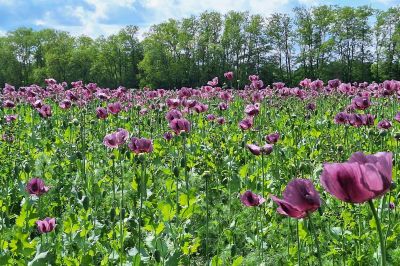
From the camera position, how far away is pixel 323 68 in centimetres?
6062

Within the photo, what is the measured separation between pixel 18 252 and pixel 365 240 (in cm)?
259

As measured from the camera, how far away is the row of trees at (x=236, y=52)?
198 ft

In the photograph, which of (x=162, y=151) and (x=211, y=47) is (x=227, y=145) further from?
(x=211, y=47)

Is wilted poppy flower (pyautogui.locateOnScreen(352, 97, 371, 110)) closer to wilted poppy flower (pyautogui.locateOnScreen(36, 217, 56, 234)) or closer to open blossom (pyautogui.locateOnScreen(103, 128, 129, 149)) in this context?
open blossom (pyautogui.locateOnScreen(103, 128, 129, 149))

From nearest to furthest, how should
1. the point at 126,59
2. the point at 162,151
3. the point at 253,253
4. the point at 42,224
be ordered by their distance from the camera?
the point at 42,224
the point at 253,253
the point at 162,151
the point at 126,59

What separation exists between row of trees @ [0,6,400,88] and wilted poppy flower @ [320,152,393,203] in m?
54.6

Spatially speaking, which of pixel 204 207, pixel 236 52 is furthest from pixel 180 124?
pixel 236 52

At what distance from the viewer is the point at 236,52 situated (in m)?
66.4

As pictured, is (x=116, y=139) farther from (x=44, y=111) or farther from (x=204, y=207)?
(x=44, y=111)

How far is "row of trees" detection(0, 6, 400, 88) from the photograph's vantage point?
198ft

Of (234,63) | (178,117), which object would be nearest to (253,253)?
(178,117)

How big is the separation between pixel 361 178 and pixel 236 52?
6624 cm

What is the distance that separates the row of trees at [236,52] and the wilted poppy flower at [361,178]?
54590mm

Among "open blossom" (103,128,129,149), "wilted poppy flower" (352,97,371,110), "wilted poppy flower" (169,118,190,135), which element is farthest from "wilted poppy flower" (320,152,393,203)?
"wilted poppy flower" (352,97,371,110)
